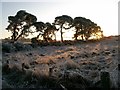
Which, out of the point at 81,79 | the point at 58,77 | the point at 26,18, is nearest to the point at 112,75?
the point at 81,79

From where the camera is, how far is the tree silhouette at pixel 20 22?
178 ft

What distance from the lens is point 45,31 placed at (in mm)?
58719

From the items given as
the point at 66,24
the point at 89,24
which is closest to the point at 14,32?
the point at 66,24

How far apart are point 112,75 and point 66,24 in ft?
170

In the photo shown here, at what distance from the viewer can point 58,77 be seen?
11.9 metres

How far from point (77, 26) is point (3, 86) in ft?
176

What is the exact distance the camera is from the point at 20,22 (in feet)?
180

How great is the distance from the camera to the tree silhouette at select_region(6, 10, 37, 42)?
2133 inches

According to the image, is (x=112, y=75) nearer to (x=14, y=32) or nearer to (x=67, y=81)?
(x=67, y=81)

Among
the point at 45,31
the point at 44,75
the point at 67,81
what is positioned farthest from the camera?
the point at 45,31

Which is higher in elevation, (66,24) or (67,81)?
(66,24)

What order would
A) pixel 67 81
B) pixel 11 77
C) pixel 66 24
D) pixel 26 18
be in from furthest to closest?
pixel 66 24 < pixel 26 18 < pixel 11 77 < pixel 67 81

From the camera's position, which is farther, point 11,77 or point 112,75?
point 11,77

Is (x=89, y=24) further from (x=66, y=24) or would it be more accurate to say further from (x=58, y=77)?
(x=58, y=77)
